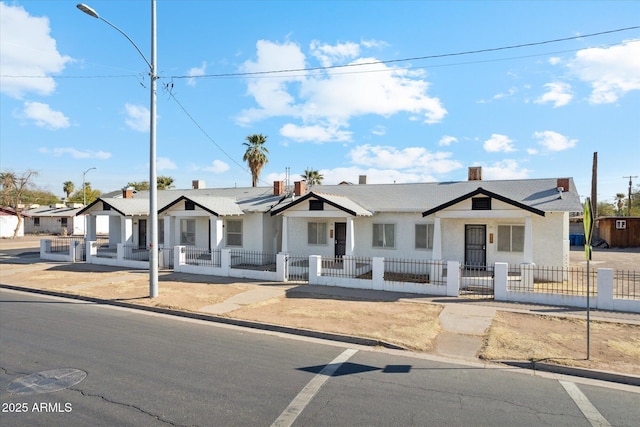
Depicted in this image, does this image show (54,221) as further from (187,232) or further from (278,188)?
(278,188)

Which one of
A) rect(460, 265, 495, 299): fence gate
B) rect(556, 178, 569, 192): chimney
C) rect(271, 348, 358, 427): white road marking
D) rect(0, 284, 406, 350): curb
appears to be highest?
rect(556, 178, 569, 192): chimney

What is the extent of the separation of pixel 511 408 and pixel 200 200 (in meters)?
19.0

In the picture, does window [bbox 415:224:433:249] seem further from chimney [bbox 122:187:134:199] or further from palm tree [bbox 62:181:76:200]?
palm tree [bbox 62:181:76:200]

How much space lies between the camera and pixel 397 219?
19750mm

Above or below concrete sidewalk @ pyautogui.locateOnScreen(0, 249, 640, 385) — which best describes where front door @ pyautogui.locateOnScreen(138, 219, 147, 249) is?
above

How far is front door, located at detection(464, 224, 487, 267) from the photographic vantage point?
18.4 metres

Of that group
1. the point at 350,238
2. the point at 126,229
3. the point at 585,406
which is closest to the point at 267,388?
the point at 585,406

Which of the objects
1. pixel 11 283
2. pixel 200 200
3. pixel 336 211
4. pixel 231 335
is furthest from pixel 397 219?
pixel 11 283

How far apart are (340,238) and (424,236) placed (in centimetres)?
426

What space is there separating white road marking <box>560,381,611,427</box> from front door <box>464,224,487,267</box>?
38.4 ft

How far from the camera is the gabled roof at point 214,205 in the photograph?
21.2 metres

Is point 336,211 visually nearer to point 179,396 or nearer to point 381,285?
point 381,285

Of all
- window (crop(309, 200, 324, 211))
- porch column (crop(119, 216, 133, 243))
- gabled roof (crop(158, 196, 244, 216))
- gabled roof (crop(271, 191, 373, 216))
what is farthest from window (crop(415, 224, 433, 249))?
porch column (crop(119, 216, 133, 243))

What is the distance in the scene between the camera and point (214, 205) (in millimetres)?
22031
